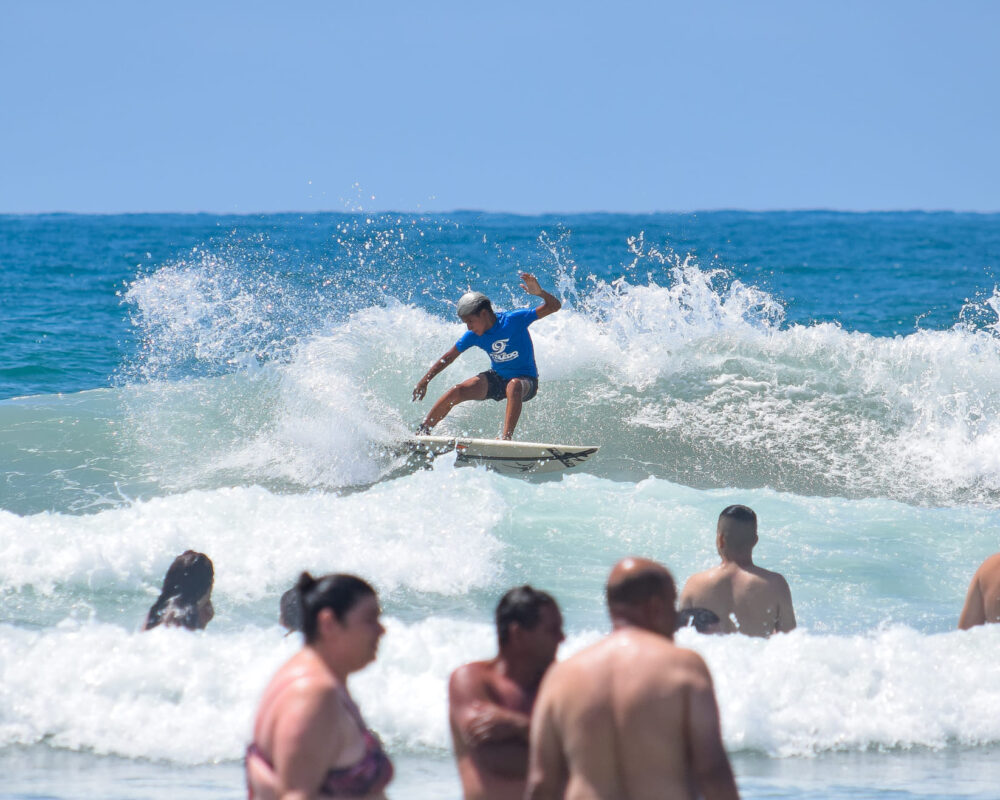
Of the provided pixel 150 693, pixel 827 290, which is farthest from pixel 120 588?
pixel 827 290

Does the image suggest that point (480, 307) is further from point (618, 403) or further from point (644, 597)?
point (644, 597)

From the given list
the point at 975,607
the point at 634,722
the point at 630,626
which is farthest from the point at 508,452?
the point at 634,722

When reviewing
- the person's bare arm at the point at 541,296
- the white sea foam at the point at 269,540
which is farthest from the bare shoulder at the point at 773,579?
the person's bare arm at the point at 541,296

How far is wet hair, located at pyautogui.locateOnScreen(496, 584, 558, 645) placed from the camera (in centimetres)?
320

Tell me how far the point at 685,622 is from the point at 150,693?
2.74 m

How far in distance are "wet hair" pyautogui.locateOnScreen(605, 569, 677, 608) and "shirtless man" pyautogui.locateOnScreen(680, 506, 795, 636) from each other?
331 centimetres

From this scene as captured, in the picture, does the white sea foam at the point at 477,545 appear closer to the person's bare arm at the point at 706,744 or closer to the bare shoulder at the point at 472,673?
the bare shoulder at the point at 472,673

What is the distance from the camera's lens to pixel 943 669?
6.13m

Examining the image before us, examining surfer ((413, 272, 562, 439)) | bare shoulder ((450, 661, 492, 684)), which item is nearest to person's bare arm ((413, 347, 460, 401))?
surfer ((413, 272, 562, 439))

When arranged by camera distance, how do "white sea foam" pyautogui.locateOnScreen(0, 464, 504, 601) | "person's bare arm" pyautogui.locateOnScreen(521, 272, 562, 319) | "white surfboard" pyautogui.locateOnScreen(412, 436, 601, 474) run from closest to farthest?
"white sea foam" pyautogui.locateOnScreen(0, 464, 504, 601) < "person's bare arm" pyautogui.locateOnScreen(521, 272, 562, 319) < "white surfboard" pyautogui.locateOnScreen(412, 436, 601, 474)

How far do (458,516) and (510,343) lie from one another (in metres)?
2.08

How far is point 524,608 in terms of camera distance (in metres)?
3.21

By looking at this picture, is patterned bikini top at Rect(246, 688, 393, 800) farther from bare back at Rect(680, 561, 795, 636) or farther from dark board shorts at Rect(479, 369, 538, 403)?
dark board shorts at Rect(479, 369, 538, 403)

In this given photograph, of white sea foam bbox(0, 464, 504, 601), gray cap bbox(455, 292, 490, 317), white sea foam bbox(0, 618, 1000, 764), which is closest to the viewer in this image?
white sea foam bbox(0, 618, 1000, 764)
